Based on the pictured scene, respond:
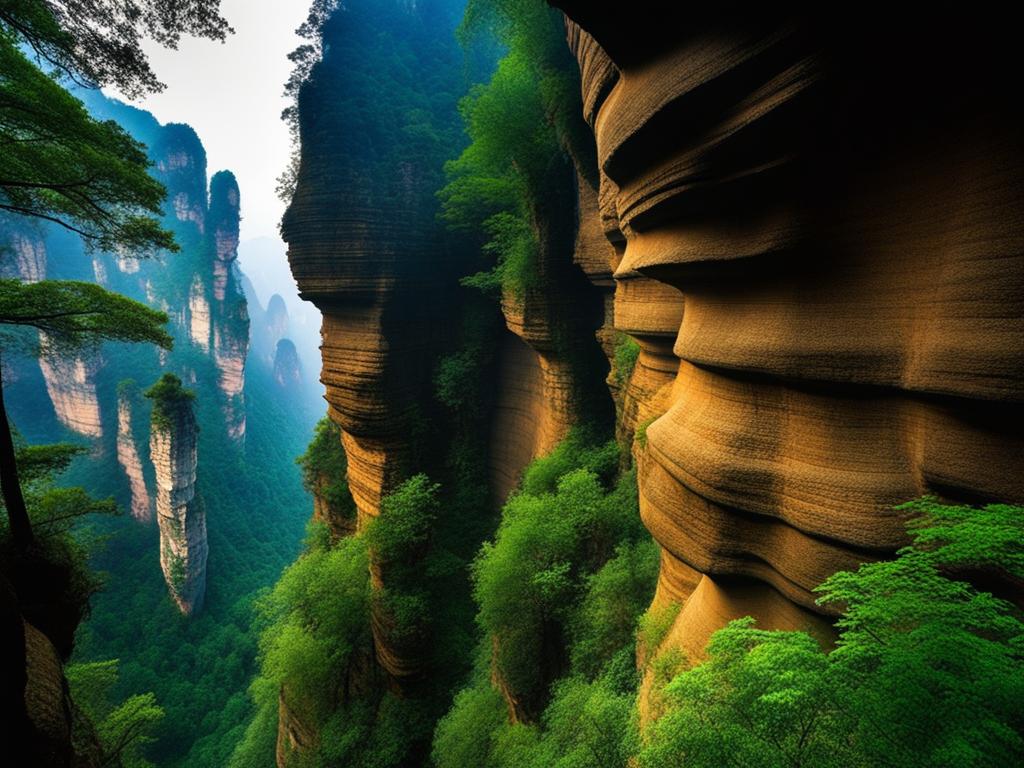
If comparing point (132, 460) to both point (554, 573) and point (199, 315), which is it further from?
point (554, 573)

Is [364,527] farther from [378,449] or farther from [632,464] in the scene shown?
[632,464]

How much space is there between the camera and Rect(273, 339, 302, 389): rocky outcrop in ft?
286

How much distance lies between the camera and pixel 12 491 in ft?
16.8

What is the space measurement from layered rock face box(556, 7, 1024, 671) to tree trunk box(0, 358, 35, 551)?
7.63 metres

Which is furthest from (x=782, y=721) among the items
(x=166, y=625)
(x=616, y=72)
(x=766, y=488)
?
(x=166, y=625)

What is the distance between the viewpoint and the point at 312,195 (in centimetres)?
1172

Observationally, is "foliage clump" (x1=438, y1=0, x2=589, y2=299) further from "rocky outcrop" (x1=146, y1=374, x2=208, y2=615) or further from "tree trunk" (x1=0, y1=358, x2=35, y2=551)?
"rocky outcrop" (x1=146, y1=374, x2=208, y2=615)

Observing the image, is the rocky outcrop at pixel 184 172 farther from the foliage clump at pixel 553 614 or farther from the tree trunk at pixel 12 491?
the foliage clump at pixel 553 614

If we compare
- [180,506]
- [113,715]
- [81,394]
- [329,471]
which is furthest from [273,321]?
[113,715]

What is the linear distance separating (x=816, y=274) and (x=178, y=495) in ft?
111

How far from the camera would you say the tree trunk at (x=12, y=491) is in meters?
5.00

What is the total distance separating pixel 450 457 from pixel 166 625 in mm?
27366

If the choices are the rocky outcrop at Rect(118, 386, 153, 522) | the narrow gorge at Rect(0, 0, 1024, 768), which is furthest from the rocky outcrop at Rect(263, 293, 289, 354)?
the narrow gorge at Rect(0, 0, 1024, 768)

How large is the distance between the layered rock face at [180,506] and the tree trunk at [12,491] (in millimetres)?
23920
